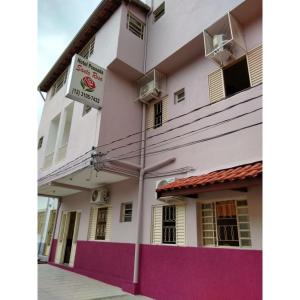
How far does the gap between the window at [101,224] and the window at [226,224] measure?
183 inches

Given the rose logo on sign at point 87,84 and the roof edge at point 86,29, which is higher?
the roof edge at point 86,29

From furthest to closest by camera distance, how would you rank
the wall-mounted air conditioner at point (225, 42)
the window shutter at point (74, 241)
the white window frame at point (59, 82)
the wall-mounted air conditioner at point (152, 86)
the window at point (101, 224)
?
the white window frame at point (59, 82) < the window shutter at point (74, 241) < the window at point (101, 224) < the wall-mounted air conditioner at point (152, 86) < the wall-mounted air conditioner at point (225, 42)

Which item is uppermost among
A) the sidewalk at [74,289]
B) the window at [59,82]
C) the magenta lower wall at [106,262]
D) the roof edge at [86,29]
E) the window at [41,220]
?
the roof edge at [86,29]

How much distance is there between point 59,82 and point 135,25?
22.4 feet

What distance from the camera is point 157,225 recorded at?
735cm

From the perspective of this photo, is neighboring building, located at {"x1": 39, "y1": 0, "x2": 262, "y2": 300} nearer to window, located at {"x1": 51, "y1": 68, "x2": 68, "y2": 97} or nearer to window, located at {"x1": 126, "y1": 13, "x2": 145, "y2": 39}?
window, located at {"x1": 126, "y1": 13, "x2": 145, "y2": 39}

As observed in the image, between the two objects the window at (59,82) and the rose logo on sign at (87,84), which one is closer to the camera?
the rose logo on sign at (87,84)

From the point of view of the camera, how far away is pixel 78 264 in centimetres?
999

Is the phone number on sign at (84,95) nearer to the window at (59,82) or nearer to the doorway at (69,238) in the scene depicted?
the doorway at (69,238)

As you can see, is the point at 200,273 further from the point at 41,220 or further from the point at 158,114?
the point at 41,220

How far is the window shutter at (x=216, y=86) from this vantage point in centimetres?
696

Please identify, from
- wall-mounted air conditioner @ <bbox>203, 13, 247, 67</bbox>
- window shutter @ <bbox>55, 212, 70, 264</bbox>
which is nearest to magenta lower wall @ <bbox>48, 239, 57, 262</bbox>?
window shutter @ <bbox>55, 212, 70, 264</bbox>

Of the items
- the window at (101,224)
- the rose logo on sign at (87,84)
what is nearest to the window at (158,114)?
the rose logo on sign at (87,84)

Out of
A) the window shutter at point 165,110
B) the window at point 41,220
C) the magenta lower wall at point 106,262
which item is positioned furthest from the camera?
the window at point 41,220
